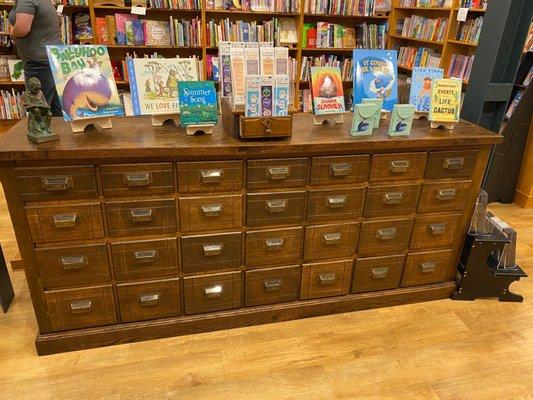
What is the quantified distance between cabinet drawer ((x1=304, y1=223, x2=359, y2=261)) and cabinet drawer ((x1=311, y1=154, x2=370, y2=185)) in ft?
0.79

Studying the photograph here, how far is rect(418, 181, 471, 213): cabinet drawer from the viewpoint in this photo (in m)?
2.08

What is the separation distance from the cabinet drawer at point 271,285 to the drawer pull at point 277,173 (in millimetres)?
490

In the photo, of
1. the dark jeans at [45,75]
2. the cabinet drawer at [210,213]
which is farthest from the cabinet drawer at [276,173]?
the dark jeans at [45,75]

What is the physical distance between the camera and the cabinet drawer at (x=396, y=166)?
194 cm

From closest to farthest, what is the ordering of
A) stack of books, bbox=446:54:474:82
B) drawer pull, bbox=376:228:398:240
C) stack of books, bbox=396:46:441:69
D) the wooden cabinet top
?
the wooden cabinet top < drawer pull, bbox=376:228:398:240 < stack of books, bbox=446:54:474:82 < stack of books, bbox=396:46:441:69

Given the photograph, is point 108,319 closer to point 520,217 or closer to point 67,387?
point 67,387

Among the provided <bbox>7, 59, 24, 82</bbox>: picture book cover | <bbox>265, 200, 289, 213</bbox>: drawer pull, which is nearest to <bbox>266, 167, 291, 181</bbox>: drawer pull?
<bbox>265, 200, 289, 213</bbox>: drawer pull

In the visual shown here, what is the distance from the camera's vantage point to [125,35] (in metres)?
4.23

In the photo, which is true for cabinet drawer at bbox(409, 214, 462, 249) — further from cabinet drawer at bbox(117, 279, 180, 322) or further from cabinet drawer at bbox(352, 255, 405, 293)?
cabinet drawer at bbox(117, 279, 180, 322)

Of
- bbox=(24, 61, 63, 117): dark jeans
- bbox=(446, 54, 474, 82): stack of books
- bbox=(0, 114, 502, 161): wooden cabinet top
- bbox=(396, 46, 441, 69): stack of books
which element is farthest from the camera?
bbox=(396, 46, 441, 69): stack of books

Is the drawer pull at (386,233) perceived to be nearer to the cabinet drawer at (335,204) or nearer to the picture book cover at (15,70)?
the cabinet drawer at (335,204)

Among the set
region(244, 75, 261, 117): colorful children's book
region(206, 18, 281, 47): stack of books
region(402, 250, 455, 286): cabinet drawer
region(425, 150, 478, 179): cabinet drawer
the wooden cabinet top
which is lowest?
region(402, 250, 455, 286): cabinet drawer

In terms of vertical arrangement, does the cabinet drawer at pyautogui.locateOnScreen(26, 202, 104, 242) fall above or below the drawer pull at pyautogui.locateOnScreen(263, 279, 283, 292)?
above

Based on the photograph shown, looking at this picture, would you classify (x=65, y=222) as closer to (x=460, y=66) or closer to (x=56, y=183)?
(x=56, y=183)
